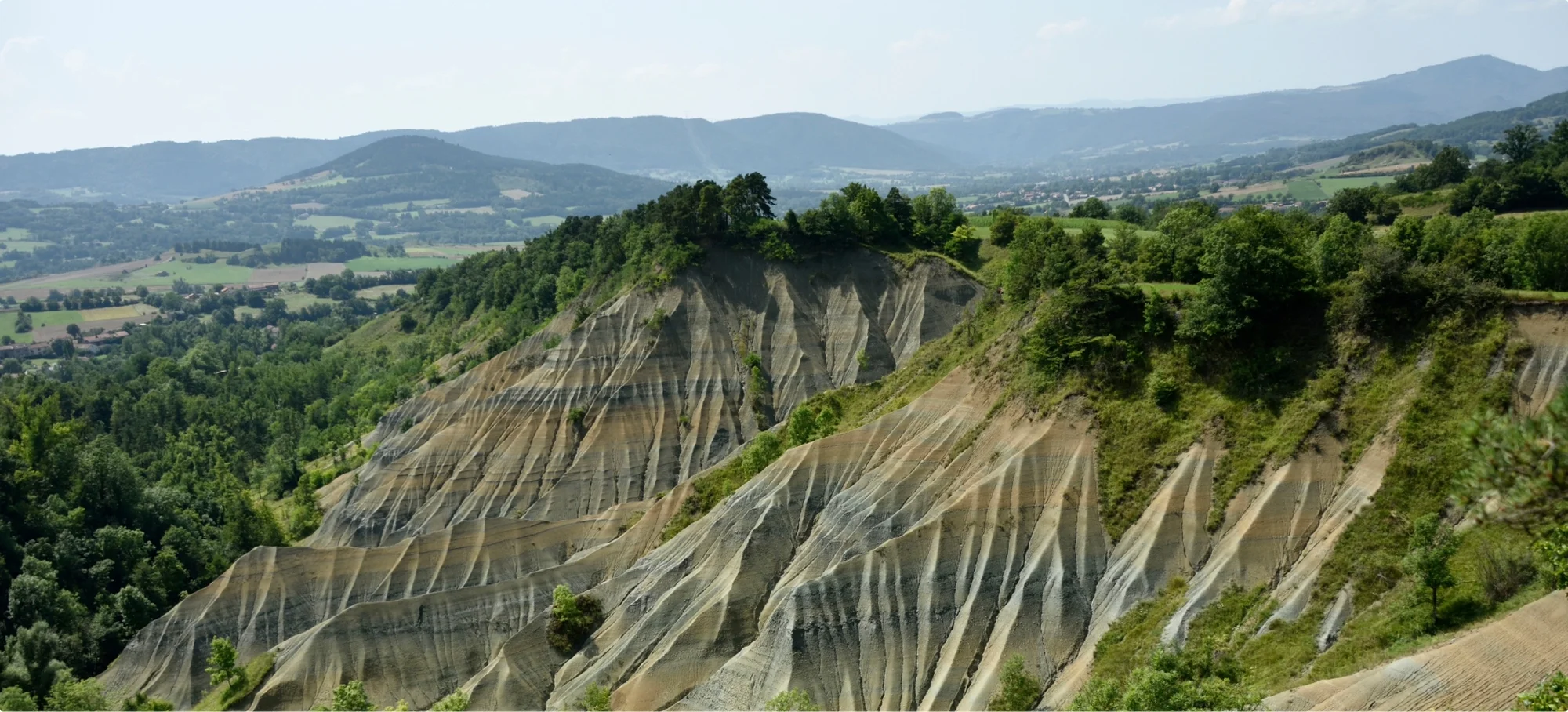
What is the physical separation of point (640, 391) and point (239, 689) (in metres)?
36.8

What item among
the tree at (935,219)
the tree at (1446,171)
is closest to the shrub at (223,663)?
the tree at (935,219)

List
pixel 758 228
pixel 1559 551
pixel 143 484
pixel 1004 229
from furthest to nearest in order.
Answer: pixel 758 228 < pixel 143 484 < pixel 1004 229 < pixel 1559 551

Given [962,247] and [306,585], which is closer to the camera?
[306,585]

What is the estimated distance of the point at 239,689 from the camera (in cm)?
5300

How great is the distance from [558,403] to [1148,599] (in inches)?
2128

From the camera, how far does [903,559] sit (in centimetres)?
4478

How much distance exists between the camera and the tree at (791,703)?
122 ft

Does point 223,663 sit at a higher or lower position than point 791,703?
lower

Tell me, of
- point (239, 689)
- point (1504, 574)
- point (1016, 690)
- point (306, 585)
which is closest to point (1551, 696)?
point (1504, 574)

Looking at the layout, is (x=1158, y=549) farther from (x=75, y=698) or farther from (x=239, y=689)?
(x=75, y=698)

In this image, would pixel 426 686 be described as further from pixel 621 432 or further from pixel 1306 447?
pixel 1306 447

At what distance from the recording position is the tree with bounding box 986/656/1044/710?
38188mm

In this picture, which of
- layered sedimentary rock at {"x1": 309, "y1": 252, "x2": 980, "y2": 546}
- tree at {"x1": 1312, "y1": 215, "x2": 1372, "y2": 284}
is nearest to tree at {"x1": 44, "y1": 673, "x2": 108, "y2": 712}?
layered sedimentary rock at {"x1": 309, "y1": 252, "x2": 980, "y2": 546}

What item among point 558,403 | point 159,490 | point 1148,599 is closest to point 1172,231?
point 1148,599
